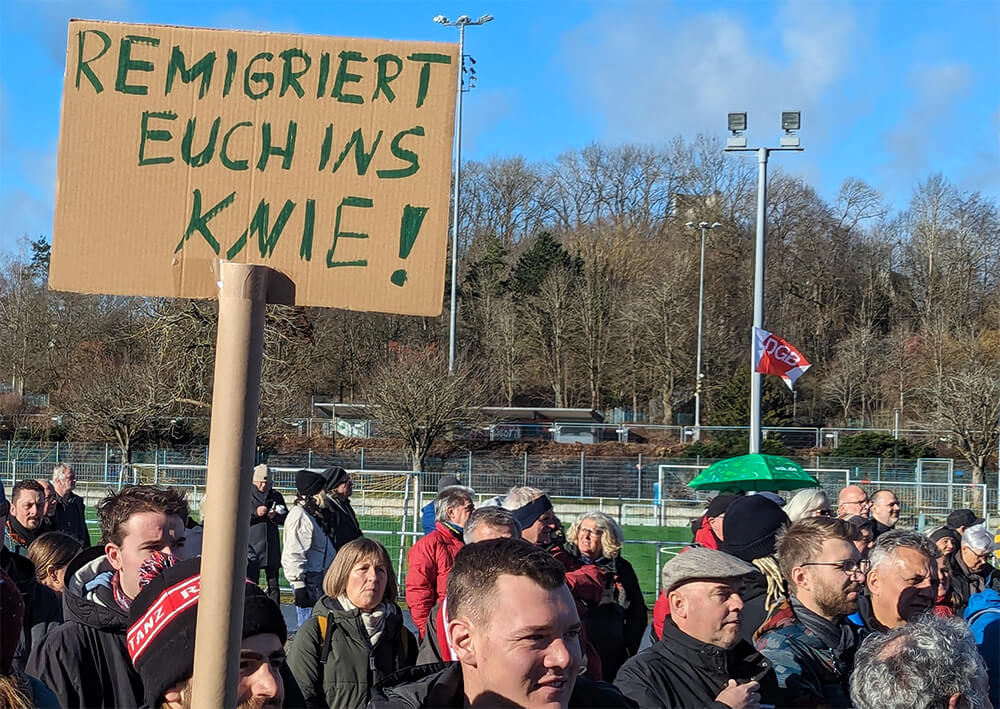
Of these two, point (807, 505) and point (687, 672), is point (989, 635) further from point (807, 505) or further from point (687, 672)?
point (687, 672)

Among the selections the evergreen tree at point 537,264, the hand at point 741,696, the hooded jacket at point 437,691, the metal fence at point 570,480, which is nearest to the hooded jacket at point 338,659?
the hand at point 741,696

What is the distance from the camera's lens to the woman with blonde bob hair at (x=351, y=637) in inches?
203

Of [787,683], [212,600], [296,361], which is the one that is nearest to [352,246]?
[212,600]

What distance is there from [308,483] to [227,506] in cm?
721

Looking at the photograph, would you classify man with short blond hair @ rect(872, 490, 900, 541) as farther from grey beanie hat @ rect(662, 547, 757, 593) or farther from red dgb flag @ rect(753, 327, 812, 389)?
red dgb flag @ rect(753, 327, 812, 389)

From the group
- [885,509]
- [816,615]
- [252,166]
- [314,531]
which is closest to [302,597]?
[314,531]

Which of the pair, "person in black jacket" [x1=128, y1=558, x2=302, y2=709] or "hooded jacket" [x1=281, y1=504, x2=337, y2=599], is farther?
"hooded jacket" [x1=281, y1=504, x2=337, y2=599]

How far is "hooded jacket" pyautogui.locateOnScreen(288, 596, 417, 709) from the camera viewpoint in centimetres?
513

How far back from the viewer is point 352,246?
2336 millimetres

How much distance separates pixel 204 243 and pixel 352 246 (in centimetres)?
30

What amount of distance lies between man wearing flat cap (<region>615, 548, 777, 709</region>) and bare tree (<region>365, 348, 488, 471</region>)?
33117mm

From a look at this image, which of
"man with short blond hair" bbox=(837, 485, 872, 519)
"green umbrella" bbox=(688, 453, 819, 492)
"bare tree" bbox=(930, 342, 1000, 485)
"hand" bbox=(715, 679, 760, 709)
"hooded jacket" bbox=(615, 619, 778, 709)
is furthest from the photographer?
"bare tree" bbox=(930, 342, 1000, 485)

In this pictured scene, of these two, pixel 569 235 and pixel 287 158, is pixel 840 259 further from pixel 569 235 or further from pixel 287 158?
pixel 287 158

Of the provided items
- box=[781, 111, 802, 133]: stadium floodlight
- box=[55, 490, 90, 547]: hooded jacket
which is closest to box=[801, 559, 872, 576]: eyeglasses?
box=[55, 490, 90, 547]: hooded jacket
